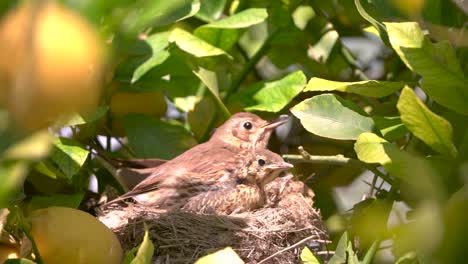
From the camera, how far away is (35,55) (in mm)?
643

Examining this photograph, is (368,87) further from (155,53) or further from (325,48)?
(325,48)

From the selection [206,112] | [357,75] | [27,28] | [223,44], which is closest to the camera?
[27,28]

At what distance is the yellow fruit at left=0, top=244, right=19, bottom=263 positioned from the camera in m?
1.81

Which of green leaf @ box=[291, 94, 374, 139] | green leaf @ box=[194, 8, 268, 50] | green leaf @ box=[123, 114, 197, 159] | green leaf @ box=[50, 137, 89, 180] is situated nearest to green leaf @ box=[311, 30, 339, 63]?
green leaf @ box=[194, 8, 268, 50]

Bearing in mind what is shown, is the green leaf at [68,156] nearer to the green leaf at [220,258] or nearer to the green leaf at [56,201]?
the green leaf at [56,201]

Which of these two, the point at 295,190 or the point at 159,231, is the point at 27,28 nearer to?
the point at 159,231

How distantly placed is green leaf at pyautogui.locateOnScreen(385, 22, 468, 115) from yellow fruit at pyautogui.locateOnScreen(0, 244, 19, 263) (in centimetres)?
91

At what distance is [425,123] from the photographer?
1564 mm

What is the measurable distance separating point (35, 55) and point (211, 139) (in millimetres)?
2768

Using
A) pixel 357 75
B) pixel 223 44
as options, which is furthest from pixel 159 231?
pixel 357 75

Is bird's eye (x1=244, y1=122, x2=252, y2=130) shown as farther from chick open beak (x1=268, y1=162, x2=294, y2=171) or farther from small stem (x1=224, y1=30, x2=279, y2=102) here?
small stem (x1=224, y1=30, x2=279, y2=102)

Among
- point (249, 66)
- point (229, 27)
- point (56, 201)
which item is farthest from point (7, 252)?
point (249, 66)

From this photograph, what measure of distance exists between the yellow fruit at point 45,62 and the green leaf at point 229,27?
183 cm

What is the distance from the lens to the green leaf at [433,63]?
168 centimetres
